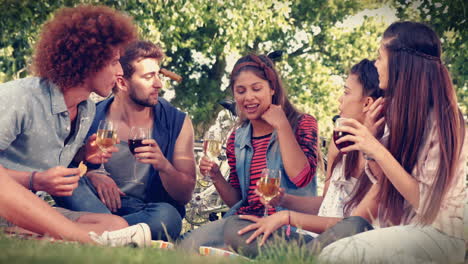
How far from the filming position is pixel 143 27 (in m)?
12.4

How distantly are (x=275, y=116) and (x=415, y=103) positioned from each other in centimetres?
133

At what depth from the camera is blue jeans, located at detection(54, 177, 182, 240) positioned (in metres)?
4.75

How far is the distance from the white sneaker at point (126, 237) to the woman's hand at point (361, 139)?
61.7 inches

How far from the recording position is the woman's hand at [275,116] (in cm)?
464

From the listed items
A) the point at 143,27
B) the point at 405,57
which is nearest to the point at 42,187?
the point at 405,57

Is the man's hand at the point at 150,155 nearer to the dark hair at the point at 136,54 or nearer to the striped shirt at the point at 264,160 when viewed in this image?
the striped shirt at the point at 264,160

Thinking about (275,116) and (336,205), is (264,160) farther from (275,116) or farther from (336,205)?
(336,205)

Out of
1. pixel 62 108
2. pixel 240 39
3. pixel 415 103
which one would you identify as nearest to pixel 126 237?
pixel 62 108

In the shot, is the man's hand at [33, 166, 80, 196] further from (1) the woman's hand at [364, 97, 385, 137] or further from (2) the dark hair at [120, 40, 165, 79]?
(1) the woman's hand at [364, 97, 385, 137]

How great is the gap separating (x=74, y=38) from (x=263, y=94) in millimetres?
1571

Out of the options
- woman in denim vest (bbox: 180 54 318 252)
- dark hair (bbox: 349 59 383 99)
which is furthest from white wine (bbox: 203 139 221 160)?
dark hair (bbox: 349 59 383 99)

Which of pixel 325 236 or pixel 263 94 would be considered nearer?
pixel 325 236

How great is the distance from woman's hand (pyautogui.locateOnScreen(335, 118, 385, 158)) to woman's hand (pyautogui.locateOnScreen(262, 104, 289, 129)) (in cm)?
112

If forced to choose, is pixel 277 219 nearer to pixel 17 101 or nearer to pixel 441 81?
pixel 441 81
